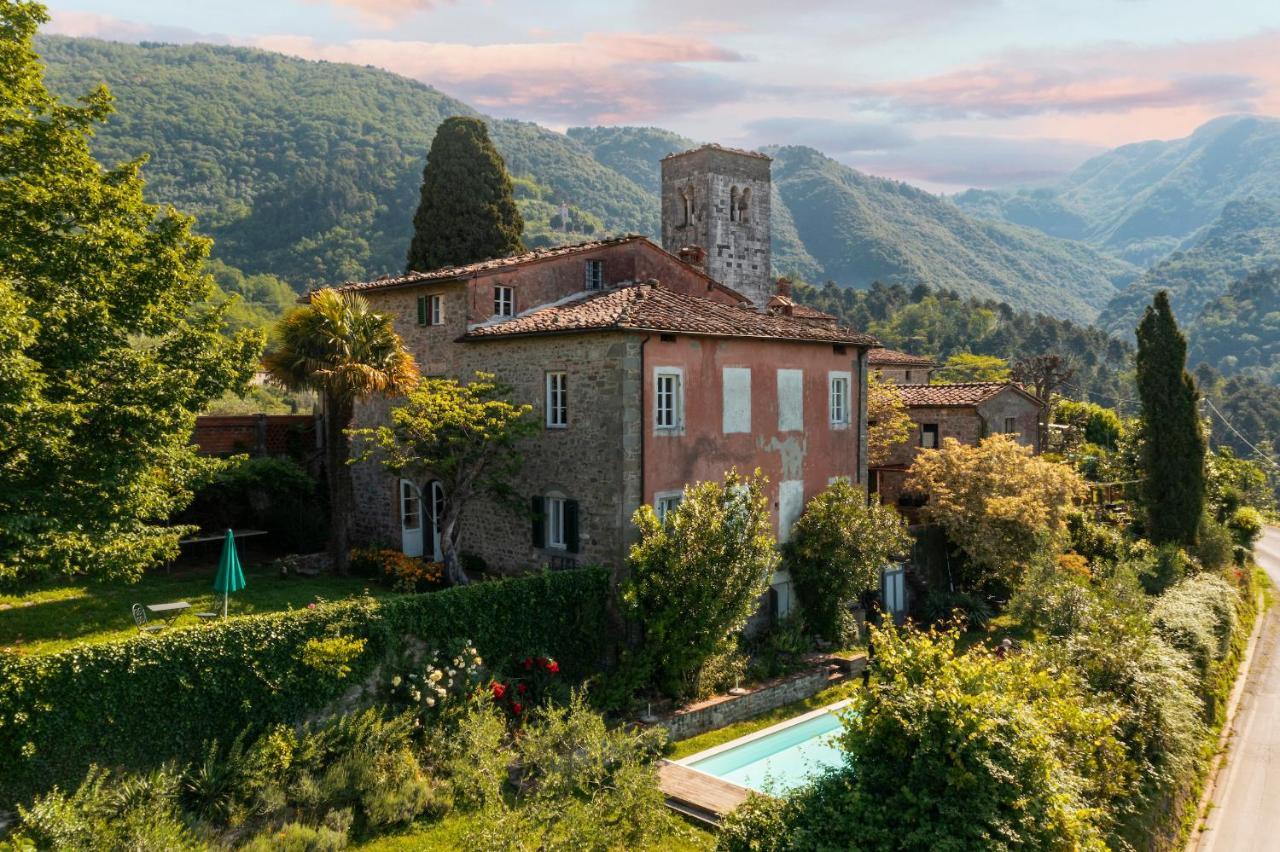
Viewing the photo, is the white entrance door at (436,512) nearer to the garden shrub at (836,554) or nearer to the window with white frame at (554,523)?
the window with white frame at (554,523)

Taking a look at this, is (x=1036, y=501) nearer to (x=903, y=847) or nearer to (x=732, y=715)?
(x=732, y=715)

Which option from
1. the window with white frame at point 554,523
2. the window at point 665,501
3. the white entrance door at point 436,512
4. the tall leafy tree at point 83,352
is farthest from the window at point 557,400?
the tall leafy tree at point 83,352

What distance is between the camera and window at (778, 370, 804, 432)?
74.8ft

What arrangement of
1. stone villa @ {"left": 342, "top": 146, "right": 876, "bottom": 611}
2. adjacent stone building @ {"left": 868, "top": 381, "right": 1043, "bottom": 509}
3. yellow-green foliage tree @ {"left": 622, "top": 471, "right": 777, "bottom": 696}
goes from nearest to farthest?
yellow-green foliage tree @ {"left": 622, "top": 471, "right": 777, "bottom": 696} < stone villa @ {"left": 342, "top": 146, "right": 876, "bottom": 611} < adjacent stone building @ {"left": 868, "top": 381, "right": 1043, "bottom": 509}

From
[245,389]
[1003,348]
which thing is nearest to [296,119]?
[1003,348]

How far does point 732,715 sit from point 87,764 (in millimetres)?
11890

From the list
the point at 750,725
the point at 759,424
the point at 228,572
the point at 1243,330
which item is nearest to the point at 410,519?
the point at 228,572

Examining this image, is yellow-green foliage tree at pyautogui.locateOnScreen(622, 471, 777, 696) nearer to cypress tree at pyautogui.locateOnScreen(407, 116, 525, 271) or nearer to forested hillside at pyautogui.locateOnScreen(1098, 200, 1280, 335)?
cypress tree at pyautogui.locateOnScreen(407, 116, 525, 271)

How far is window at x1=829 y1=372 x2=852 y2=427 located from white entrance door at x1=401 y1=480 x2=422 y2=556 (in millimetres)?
12090

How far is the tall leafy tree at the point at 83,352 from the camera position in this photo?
41.1 ft

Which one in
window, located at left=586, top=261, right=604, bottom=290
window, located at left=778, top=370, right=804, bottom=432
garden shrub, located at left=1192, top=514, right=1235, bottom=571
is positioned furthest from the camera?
garden shrub, located at left=1192, top=514, right=1235, bottom=571

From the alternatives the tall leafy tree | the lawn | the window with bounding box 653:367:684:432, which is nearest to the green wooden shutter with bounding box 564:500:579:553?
the window with bounding box 653:367:684:432

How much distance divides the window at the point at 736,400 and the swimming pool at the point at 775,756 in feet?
22.7

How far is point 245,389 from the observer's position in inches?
614
